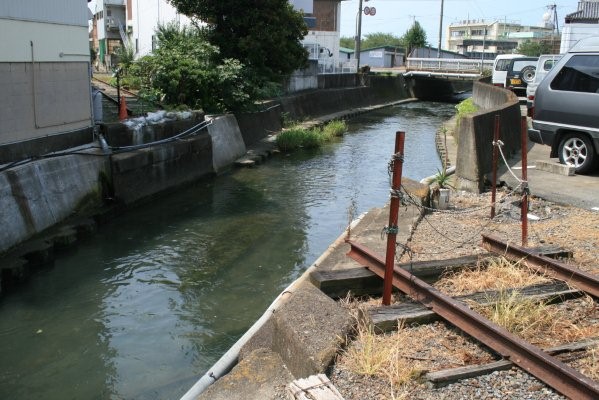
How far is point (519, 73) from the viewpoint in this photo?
85.8 ft

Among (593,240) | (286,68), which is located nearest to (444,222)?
(593,240)

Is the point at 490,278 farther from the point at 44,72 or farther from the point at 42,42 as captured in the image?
the point at 42,42

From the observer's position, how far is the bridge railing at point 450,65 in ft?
140

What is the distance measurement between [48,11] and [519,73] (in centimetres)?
2072

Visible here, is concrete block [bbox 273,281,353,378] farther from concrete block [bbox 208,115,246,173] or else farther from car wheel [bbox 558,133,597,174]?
concrete block [bbox 208,115,246,173]

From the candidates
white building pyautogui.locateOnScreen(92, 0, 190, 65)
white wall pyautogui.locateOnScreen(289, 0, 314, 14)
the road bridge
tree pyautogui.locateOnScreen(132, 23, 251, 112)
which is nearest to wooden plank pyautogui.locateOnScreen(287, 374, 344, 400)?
tree pyautogui.locateOnScreen(132, 23, 251, 112)

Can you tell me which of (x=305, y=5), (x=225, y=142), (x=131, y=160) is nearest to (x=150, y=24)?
(x=305, y=5)

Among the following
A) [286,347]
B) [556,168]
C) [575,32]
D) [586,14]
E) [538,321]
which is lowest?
[286,347]

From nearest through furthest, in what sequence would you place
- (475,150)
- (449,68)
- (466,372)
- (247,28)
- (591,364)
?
1. (466,372)
2. (591,364)
3. (475,150)
4. (247,28)
5. (449,68)

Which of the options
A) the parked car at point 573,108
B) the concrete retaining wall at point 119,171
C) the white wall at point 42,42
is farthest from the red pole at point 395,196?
the white wall at point 42,42

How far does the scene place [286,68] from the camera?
21.6 m

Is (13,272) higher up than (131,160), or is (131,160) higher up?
(131,160)

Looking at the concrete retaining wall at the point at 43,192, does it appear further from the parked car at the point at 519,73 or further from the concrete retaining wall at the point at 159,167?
the parked car at the point at 519,73

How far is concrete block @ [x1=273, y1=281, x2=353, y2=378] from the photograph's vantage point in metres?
4.51
